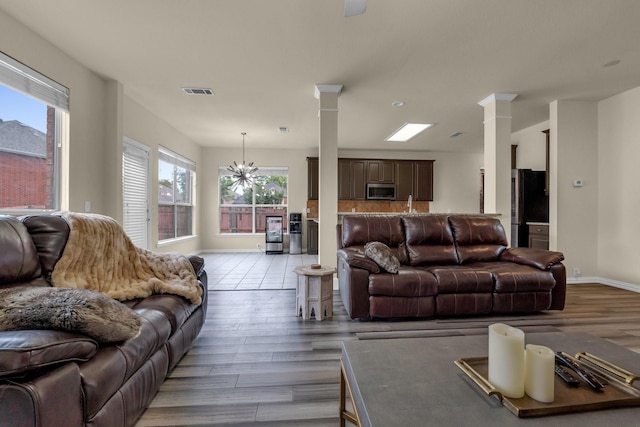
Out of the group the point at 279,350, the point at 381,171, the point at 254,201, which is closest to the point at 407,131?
the point at 381,171

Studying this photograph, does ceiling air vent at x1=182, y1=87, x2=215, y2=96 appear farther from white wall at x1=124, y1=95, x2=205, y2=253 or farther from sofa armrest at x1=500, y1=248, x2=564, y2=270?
sofa armrest at x1=500, y1=248, x2=564, y2=270

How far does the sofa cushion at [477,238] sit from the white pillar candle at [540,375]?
2.57 meters

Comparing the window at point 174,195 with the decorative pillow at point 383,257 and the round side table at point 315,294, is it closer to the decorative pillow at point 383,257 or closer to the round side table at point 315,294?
the round side table at point 315,294

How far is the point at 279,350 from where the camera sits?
7.27 ft

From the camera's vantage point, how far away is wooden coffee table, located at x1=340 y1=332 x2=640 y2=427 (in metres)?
0.84

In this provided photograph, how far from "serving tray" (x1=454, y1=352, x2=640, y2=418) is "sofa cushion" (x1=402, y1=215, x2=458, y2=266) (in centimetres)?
221

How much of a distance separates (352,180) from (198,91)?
4314 mm

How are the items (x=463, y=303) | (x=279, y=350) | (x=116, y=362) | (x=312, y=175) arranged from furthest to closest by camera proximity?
1. (x=312, y=175)
2. (x=463, y=303)
3. (x=279, y=350)
4. (x=116, y=362)

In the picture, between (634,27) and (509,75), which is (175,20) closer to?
(509,75)

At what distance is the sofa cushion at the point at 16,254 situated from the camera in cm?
150

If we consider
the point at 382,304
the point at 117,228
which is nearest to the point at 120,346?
the point at 117,228

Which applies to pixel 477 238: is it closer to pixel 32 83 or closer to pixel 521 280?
pixel 521 280

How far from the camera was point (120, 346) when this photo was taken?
127 cm

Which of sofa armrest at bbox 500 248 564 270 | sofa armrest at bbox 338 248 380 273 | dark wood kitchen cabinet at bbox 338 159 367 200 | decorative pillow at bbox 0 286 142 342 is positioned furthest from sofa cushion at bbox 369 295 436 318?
dark wood kitchen cabinet at bbox 338 159 367 200
